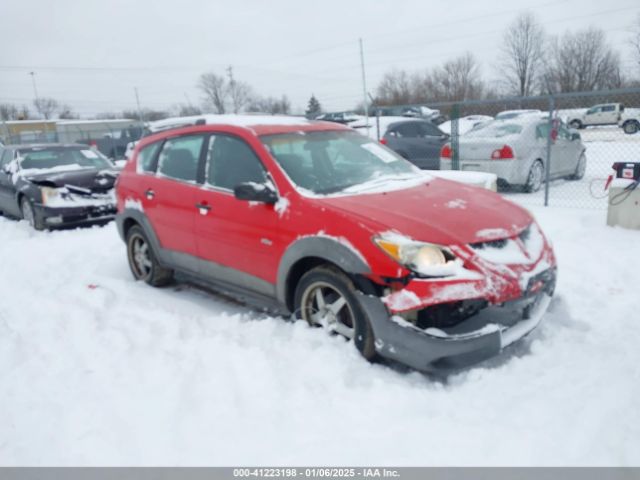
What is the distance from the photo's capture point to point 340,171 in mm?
4012

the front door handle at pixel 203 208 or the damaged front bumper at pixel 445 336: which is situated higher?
the front door handle at pixel 203 208

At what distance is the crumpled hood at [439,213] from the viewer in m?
3.10

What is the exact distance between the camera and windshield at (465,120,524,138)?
9.47m

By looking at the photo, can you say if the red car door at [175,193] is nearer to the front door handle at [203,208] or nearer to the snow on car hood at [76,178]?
the front door handle at [203,208]

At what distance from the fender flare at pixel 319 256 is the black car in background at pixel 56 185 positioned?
5.75 meters

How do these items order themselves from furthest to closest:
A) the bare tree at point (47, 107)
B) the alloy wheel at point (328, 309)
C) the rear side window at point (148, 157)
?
the bare tree at point (47, 107)
the rear side window at point (148, 157)
the alloy wheel at point (328, 309)

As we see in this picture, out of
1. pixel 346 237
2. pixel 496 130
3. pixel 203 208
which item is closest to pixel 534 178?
pixel 496 130

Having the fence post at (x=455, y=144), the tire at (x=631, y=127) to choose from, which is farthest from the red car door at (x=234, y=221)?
the tire at (x=631, y=127)

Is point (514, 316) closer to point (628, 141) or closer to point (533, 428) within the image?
point (533, 428)

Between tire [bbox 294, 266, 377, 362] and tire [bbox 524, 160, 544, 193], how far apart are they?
695 cm

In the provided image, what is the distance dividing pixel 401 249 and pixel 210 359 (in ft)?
5.15

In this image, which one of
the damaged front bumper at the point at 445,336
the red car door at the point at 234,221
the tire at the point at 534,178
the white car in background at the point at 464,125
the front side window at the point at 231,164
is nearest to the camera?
the damaged front bumper at the point at 445,336

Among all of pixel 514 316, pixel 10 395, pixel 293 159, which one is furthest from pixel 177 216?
pixel 514 316

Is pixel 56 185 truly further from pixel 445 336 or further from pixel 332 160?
pixel 445 336
